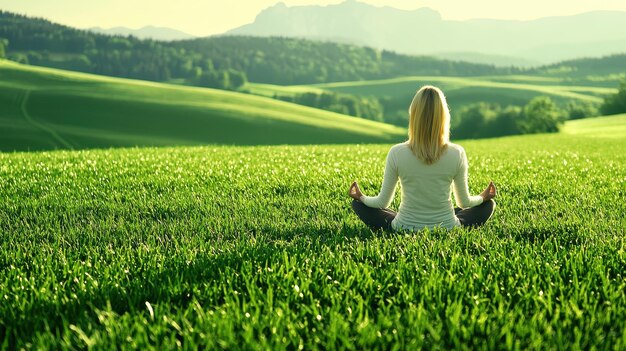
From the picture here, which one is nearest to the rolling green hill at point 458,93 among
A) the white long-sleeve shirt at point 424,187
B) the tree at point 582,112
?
the tree at point 582,112

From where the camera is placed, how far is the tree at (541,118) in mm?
82625

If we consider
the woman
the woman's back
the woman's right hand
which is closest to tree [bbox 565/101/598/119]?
the woman's right hand

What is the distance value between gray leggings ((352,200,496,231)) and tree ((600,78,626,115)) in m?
116

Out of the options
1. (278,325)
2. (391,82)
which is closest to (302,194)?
(278,325)

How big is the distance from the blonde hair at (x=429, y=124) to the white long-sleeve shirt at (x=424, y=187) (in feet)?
0.42

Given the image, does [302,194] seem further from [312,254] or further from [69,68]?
[69,68]

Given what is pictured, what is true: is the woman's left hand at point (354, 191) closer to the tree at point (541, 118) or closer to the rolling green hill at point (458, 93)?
the tree at point (541, 118)

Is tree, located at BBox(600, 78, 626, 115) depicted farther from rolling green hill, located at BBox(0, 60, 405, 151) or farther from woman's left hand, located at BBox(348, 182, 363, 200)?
woman's left hand, located at BBox(348, 182, 363, 200)

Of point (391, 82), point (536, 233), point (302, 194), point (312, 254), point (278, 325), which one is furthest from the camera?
point (391, 82)

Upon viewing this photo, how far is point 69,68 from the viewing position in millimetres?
167875

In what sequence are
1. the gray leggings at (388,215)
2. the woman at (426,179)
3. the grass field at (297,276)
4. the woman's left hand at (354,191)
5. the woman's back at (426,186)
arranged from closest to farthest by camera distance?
the grass field at (297,276) → the woman at (426,179) → the woman's back at (426,186) → the woman's left hand at (354,191) → the gray leggings at (388,215)

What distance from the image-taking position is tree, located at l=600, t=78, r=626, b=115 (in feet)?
358

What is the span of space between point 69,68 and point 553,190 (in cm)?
17598

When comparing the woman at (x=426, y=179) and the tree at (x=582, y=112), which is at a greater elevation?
the woman at (x=426, y=179)
